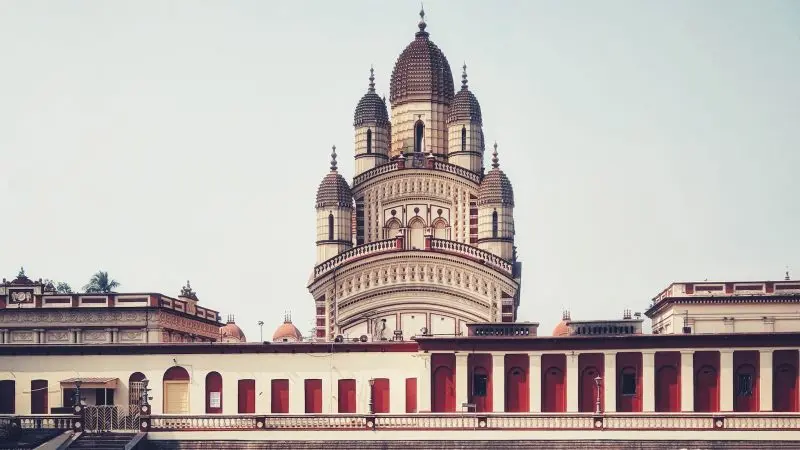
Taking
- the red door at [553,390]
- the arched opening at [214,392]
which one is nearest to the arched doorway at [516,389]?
the red door at [553,390]

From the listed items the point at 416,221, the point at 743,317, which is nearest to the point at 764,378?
the point at 743,317

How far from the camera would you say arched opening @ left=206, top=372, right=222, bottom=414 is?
7038cm

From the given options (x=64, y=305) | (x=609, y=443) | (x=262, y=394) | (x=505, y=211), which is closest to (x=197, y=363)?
(x=262, y=394)

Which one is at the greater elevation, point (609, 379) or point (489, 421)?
point (609, 379)

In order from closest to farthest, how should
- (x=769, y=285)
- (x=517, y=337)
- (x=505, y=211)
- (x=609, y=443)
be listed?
1. (x=609, y=443)
2. (x=517, y=337)
3. (x=769, y=285)
4. (x=505, y=211)

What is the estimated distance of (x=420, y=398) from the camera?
68125 mm

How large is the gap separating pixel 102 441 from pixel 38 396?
7306 millimetres

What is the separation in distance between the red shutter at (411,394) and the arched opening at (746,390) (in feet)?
49.0

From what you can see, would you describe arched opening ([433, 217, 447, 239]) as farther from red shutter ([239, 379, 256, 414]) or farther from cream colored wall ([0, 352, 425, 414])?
red shutter ([239, 379, 256, 414])

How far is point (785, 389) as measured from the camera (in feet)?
219

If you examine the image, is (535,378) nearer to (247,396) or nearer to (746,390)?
(746,390)

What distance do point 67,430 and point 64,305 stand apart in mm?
17215

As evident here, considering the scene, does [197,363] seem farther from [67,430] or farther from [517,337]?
[517,337]

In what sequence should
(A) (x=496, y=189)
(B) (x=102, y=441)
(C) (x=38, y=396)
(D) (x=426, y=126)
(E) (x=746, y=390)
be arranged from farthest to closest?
(D) (x=426, y=126) → (A) (x=496, y=189) → (C) (x=38, y=396) → (E) (x=746, y=390) → (B) (x=102, y=441)
